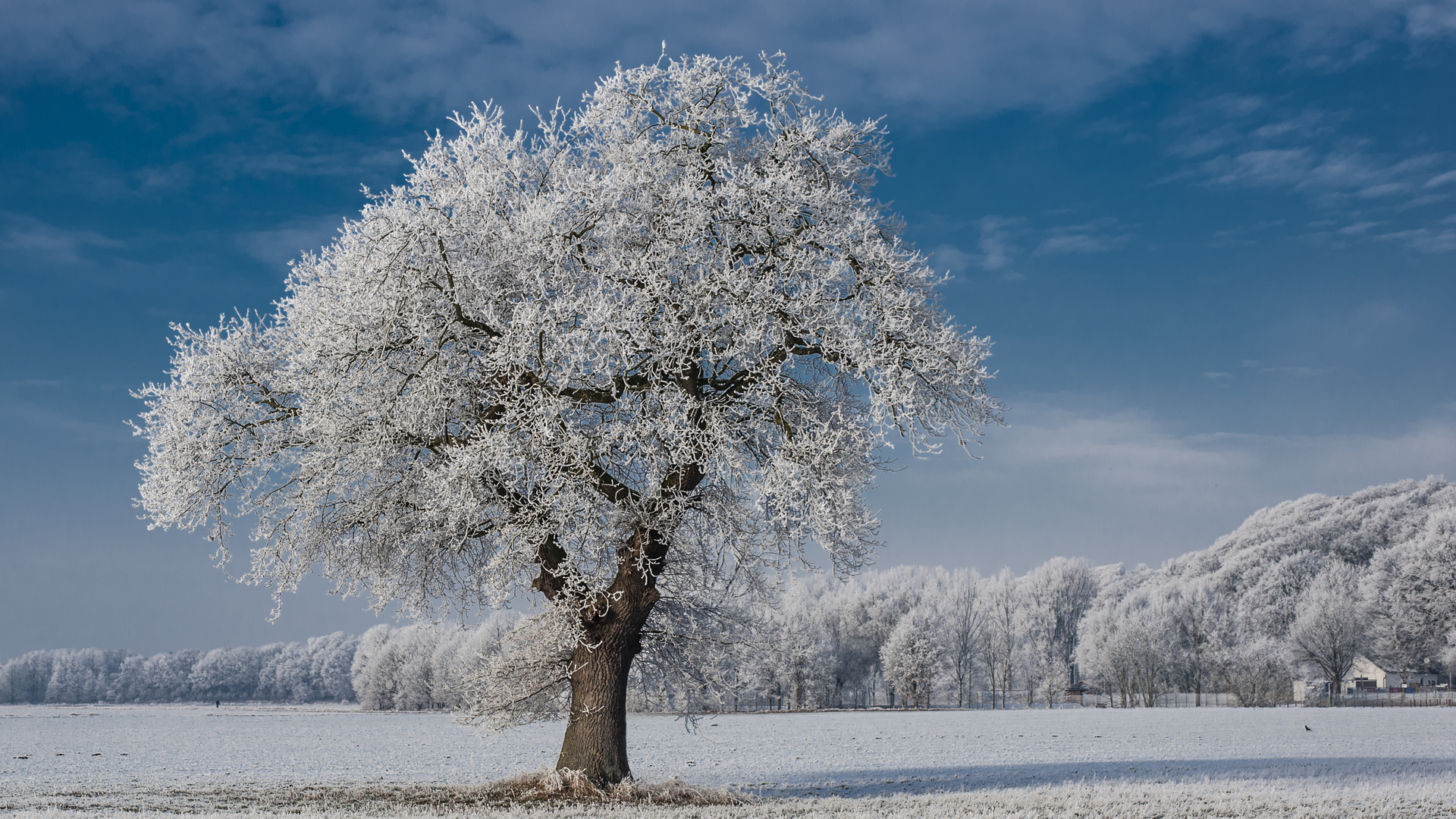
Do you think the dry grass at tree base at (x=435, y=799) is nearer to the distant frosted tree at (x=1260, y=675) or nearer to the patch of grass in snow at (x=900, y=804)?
the patch of grass in snow at (x=900, y=804)

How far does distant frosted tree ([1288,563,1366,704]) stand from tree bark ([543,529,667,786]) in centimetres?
8035

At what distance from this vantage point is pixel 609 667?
16797mm

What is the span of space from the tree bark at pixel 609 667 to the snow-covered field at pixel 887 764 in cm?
277

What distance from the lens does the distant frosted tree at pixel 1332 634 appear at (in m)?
78.8

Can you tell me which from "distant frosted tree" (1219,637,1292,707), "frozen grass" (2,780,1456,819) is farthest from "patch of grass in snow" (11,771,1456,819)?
"distant frosted tree" (1219,637,1292,707)

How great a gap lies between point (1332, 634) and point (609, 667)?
82.4m

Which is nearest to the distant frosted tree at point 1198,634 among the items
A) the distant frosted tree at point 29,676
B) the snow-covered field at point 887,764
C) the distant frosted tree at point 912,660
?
the distant frosted tree at point 912,660

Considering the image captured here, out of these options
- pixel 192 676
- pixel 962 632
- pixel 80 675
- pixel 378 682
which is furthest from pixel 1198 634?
pixel 80 675

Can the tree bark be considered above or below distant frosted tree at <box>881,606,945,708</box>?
above

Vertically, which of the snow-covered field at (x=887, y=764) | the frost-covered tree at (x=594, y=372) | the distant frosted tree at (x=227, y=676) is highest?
the frost-covered tree at (x=594, y=372)

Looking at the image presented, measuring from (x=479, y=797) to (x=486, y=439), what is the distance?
6487 mm

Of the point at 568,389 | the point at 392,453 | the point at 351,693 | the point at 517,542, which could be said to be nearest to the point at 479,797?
the point at 517,542

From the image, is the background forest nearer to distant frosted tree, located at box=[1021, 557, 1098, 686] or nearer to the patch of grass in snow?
distant frosted tree, located at box=[1021, 557, 1098, 686]

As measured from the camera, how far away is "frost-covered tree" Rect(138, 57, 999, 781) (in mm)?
15047
